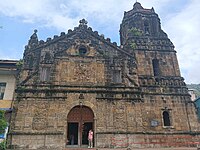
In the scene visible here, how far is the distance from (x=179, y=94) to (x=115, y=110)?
6.60 meters

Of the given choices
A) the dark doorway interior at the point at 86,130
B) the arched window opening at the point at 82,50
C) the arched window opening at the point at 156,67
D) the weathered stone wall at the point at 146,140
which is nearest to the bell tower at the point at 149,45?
the arched window opening at the point at 156,67

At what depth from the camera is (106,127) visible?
18203 mm

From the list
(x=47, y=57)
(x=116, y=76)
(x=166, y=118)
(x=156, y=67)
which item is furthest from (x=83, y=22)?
(x=166, y=118)

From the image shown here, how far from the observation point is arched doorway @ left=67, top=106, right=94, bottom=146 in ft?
61.3

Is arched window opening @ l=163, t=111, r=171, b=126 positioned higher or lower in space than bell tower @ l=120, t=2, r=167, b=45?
lower

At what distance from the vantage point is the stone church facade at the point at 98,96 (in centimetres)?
1784

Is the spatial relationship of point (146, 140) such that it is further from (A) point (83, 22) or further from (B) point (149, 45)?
(A) point (83, 22)

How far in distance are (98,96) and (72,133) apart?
13.9ft

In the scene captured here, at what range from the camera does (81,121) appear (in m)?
18.8

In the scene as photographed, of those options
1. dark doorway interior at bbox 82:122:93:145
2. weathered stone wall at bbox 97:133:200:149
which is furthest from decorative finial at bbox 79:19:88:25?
weathered stone wall at bbox 97:133:200:149

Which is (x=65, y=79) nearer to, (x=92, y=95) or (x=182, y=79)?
(x=92, y=95)

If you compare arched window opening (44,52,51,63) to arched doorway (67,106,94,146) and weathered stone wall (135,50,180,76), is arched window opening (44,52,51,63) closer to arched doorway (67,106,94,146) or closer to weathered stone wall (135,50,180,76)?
arched doorway (67,106,94,146)

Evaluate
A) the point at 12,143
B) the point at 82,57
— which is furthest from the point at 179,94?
the point at 12,143

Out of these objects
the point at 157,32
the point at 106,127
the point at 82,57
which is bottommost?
the point at 106,127
